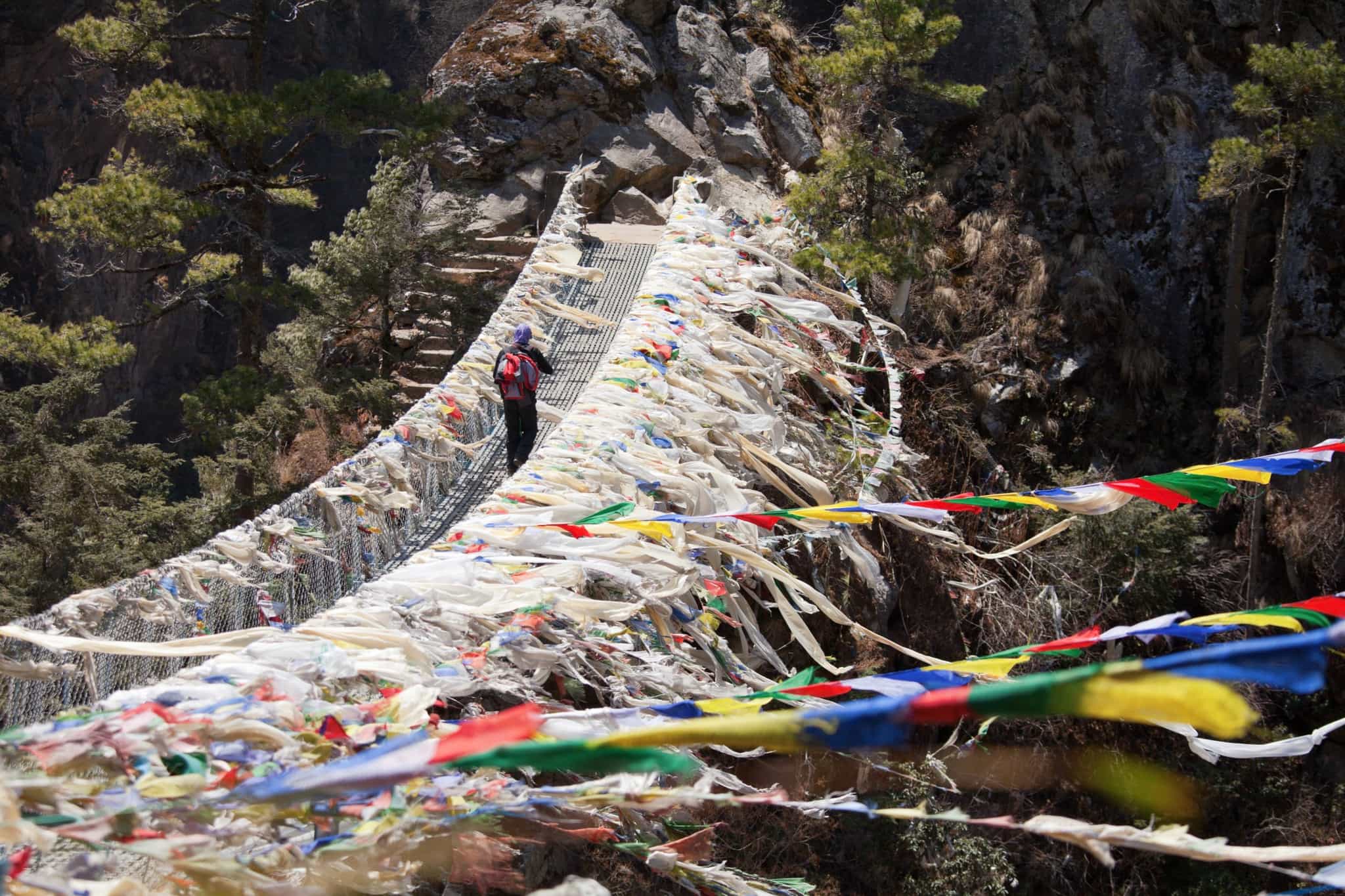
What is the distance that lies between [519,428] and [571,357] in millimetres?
2261

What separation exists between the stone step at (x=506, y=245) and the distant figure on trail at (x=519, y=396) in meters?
6.34

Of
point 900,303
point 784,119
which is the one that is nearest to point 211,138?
point 900,303

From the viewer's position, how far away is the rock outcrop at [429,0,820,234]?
14.2m

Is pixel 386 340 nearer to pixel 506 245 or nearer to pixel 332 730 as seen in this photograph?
pixel 506 245

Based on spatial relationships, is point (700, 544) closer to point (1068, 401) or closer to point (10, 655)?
point (10, 655)

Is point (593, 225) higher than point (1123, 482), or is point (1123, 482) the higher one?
point (593, 225)

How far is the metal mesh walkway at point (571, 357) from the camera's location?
7062 mm

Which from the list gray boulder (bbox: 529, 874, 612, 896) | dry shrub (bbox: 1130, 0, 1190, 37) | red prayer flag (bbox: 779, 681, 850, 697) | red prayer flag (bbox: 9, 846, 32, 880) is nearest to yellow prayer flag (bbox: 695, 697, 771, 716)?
red prayer flag (bbox: 779, 681, 850, 697)

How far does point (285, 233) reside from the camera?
22094 millimetres

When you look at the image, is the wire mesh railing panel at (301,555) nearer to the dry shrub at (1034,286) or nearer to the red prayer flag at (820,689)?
the red prayer flag at (820,689)

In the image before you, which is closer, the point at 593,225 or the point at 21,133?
the point at 593,225

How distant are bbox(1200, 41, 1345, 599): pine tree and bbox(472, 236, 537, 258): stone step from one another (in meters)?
7.51

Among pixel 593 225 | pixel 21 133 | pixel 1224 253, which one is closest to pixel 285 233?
pixel 21 133

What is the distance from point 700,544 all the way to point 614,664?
78cm
